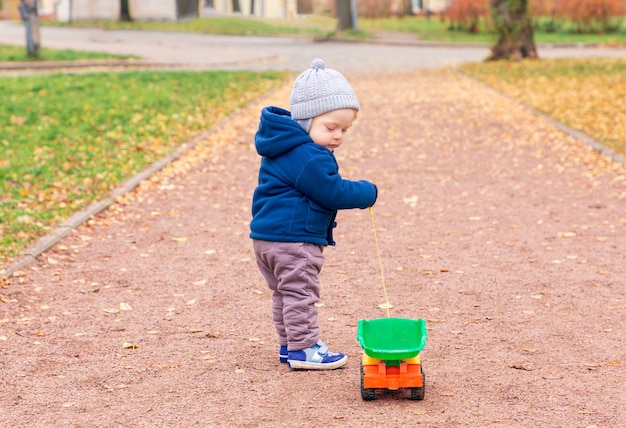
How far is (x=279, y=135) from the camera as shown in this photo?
14.8 feet

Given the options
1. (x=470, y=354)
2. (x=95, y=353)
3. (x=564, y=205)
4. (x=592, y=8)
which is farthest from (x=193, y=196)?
(x=592, y=8)

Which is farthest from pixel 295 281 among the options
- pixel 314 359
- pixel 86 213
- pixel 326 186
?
pixel 86 213

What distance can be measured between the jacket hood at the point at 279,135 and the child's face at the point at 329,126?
5 centimetres

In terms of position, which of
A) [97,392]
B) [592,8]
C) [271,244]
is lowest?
[97,392]

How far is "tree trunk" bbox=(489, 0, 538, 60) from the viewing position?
2406cm

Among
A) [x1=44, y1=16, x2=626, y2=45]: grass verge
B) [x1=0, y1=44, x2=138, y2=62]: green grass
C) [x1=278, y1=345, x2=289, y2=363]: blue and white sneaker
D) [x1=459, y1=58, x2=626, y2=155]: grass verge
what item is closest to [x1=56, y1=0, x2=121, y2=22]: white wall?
[x1=44, y1=16, x2=626, y2=45]: grass verge

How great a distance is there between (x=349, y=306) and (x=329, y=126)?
66.3 inches

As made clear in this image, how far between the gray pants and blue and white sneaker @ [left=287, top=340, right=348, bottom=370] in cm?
3

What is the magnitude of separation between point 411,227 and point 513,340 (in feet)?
10.0

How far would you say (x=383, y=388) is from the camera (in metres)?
4.34

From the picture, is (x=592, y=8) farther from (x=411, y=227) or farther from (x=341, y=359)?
(x=341, y=359)

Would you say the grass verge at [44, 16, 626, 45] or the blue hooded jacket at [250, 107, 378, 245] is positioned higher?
the grass verge at [44, 16, 626, 45]

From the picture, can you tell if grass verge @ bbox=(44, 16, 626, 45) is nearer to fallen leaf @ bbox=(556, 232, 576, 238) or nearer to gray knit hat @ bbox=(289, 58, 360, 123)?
fallen leaf @ bbox=(556, 232, 576, 238)

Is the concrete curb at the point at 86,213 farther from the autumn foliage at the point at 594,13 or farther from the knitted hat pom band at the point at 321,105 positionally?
the autumn foliage at the point at 594,13
